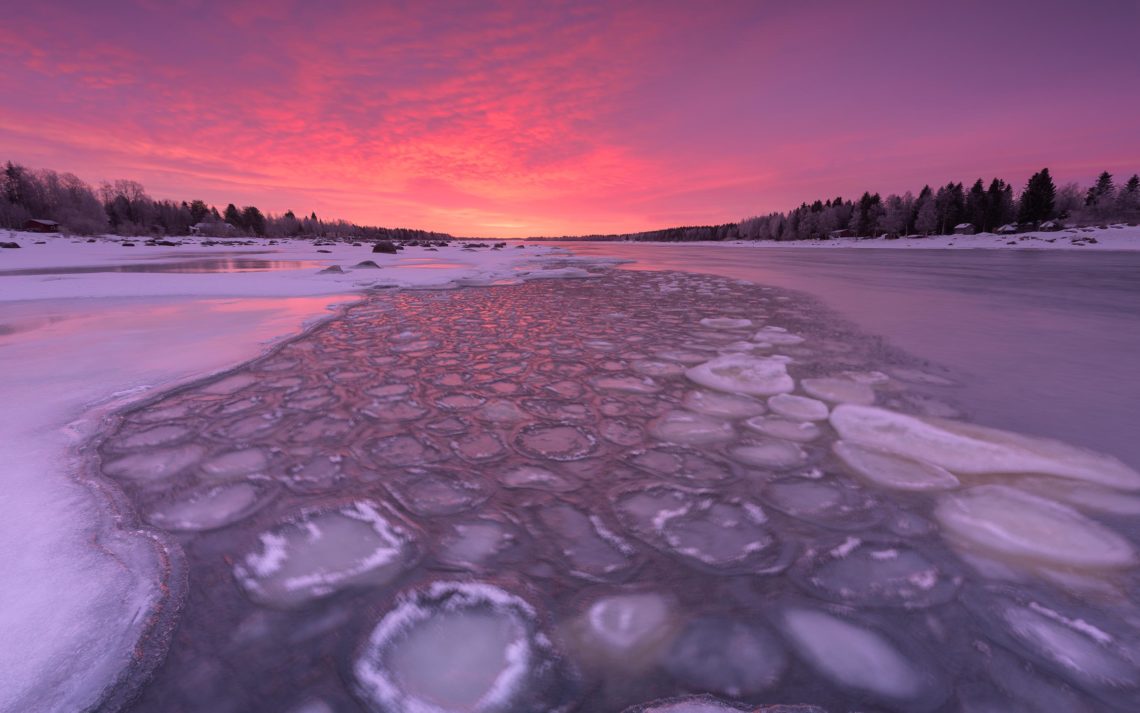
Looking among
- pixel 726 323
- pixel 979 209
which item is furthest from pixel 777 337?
pixel 979 209

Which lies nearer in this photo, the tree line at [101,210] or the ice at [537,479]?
the ice at [537,479]

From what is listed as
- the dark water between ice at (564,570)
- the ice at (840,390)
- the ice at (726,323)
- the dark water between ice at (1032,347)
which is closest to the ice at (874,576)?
the dark water between ice at (564,570)

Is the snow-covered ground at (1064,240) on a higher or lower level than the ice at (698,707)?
higher

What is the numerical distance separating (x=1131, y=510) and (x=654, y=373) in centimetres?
253

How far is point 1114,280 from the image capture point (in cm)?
1170

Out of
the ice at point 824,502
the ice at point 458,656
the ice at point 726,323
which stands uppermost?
the ice at point 726,323

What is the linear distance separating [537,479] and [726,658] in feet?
3.51

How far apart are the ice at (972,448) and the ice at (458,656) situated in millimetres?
2126

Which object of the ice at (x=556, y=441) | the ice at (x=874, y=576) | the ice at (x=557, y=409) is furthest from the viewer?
the ice at (x=557, y=409)

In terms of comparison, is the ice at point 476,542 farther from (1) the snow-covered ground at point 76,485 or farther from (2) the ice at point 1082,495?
(2) the ice at point 1082,495

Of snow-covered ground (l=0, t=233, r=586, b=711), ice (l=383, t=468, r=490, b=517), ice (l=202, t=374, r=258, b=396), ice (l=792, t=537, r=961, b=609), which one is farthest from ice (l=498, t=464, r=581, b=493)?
ice (l=202, t=374, r=258, b=396)

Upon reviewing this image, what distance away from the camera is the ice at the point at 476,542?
156 cm

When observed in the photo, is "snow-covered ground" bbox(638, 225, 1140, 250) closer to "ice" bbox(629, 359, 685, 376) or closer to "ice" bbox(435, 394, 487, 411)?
"ice" bbox(629, 359, 685, 376)

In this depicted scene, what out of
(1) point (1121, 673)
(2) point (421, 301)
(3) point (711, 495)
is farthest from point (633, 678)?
(2) point (421, 301)
